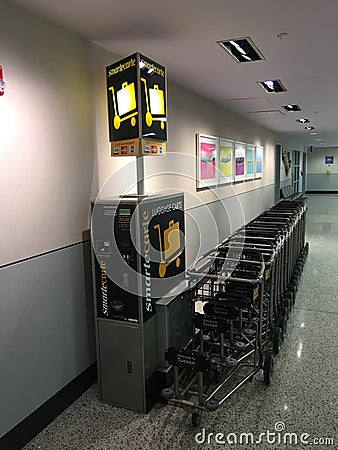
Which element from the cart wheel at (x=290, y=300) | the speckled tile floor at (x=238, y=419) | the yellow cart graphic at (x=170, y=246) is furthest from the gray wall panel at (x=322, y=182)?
the yellow cart graphic at (x=170, y=246)

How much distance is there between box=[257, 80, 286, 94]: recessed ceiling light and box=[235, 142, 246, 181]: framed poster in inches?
90.4

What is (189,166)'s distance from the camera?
16.3 feet

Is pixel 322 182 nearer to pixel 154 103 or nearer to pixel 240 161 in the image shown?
pixel 240 161

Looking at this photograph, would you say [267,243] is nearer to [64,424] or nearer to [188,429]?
[188,429]

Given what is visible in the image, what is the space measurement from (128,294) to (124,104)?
4.34 feet

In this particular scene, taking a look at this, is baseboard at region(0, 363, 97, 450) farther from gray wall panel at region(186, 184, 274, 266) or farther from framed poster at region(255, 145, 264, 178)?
framed poster at region(255, 145, 264, 178)

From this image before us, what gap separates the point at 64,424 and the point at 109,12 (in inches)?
106

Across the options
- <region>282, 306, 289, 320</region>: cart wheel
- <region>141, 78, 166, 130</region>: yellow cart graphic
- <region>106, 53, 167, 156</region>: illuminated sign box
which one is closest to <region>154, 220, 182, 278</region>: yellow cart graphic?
<region>106, 53, 167, 156</region>: illuminated sign box

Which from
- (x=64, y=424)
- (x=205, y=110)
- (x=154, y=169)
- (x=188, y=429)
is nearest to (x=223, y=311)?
(x=188, y=429)

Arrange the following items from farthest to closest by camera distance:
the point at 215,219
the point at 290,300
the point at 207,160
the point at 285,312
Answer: the point at 215,219 < the point at 207,160 < the point at 290,300 < the point at 285,312

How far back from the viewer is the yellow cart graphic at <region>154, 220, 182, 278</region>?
2807mm

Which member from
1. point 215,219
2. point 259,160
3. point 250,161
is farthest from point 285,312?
point 259,160

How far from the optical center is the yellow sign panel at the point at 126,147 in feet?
8.44

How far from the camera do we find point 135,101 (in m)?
2.49
